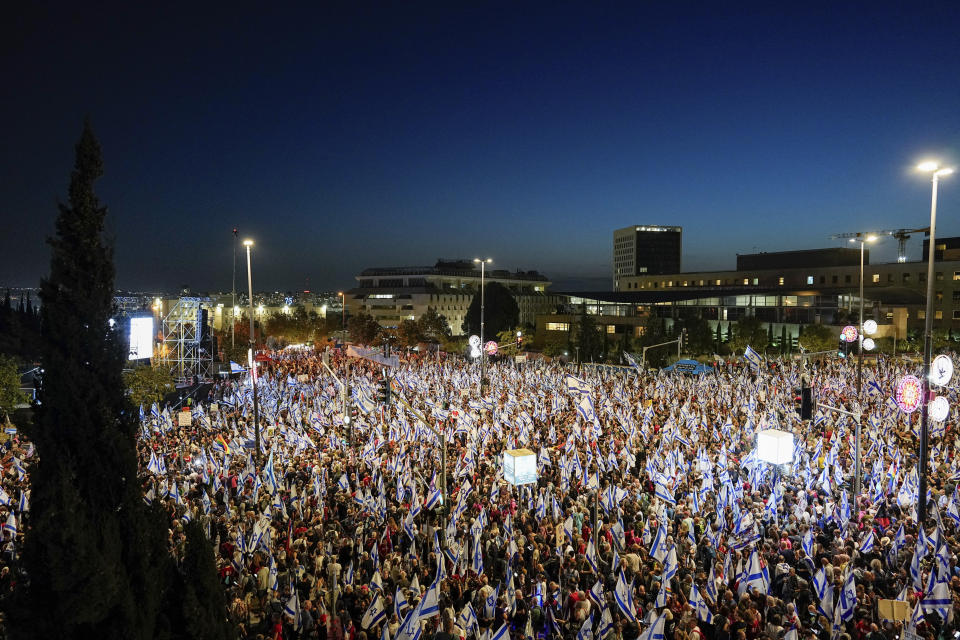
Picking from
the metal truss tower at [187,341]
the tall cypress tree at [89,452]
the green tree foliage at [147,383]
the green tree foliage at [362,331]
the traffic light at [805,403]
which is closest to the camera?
the tall cypress tree at [89,452]

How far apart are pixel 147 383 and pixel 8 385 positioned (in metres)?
4.85

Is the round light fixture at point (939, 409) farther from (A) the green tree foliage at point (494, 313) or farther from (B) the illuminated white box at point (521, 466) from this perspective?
(A) the green tree foliage at point (494, 313)

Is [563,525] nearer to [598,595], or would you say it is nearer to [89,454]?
[598,595]

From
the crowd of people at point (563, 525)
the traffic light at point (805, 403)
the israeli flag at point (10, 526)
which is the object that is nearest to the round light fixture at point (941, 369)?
the crowd of people at point (563, 525)

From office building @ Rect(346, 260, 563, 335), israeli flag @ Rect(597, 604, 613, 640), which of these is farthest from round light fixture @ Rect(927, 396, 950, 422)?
office building @ Rect(346, 260, 563, 335)

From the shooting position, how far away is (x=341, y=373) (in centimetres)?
3531

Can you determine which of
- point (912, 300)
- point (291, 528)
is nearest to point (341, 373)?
point (291, 528)

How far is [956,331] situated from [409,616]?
265 feet

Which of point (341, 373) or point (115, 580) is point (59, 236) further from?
point (341, 373)

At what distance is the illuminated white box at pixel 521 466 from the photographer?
41.2 feet

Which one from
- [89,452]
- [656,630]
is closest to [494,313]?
[656,630]

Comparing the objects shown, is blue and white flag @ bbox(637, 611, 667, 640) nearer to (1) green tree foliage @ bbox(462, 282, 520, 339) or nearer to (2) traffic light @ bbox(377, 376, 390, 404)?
(2) traffic light @ bbox(377, 376, 390, 404)

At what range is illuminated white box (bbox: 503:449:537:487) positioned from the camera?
12.5m

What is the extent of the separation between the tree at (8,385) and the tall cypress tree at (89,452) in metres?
22.8
